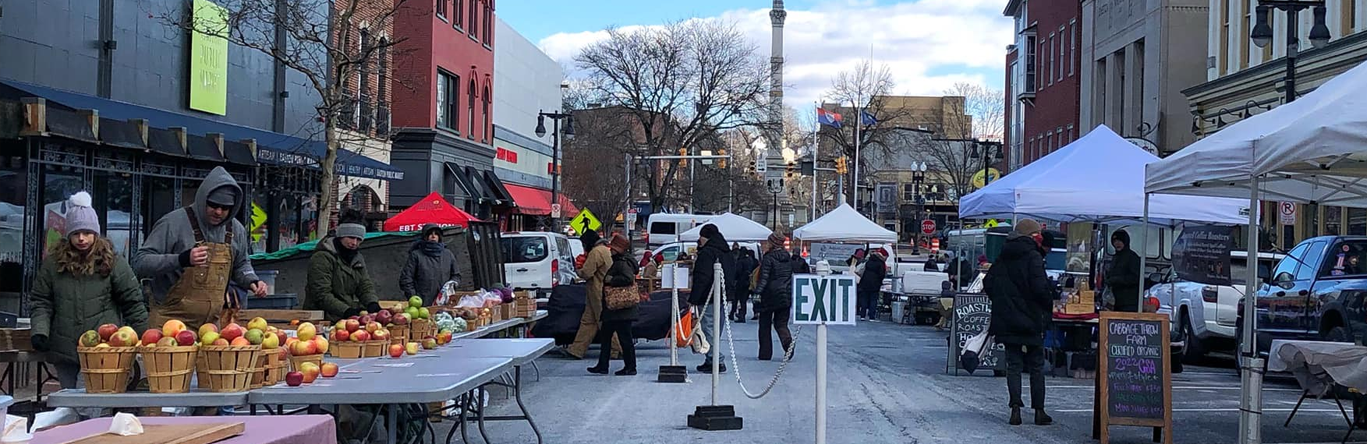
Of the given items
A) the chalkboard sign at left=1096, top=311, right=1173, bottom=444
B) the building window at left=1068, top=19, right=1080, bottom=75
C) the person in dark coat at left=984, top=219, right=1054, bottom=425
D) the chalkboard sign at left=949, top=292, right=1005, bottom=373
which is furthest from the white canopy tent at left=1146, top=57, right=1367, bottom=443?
the building window at left=1068, top=19, right=1080, bottom=75

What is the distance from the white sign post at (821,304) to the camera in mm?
8195

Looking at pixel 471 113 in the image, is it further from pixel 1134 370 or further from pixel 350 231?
pixel 1134 370

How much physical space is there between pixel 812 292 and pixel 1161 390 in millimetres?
3484

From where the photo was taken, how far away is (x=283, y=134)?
25391 mm

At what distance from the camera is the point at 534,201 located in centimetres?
5247

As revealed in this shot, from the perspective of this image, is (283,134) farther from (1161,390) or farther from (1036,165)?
(1161,390)

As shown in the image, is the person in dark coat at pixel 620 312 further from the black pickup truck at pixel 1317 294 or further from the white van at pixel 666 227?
the white van at pixel 666 227

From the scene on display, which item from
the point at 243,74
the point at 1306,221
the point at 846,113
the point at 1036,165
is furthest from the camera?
the point at 846,113

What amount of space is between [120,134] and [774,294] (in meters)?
8.57

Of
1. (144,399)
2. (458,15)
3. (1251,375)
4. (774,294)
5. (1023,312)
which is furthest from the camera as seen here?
(458,15)

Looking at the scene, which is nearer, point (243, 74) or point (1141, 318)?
point (1141, 318)

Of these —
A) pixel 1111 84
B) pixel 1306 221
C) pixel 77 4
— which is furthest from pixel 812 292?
pixel 1111 84

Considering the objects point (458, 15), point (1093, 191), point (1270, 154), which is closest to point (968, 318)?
point (1093, 191)

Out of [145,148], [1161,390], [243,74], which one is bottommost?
[1161,390]
